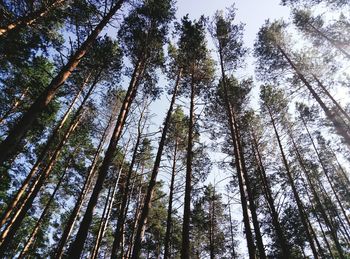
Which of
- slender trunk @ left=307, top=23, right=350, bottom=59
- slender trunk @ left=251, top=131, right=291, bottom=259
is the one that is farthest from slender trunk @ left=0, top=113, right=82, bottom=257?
slender trunk @ left=307, top=23, right=350, bottom=59

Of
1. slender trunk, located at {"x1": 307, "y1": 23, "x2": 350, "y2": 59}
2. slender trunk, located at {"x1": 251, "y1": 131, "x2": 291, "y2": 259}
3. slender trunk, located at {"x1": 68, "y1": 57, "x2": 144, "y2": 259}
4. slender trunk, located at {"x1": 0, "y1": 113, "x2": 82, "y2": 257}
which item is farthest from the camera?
slender trunk, located at {"x1": 307, "y1": 23, "x2": 350, "y2": 59}

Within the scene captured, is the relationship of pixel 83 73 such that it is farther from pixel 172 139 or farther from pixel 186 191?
pixel 186 191

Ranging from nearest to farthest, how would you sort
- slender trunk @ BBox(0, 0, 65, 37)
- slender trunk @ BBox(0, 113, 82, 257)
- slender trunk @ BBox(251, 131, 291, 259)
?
slender trunk @ BBox(0, 113, 82, 257) → slender trunk @ BBox(0, 0, 65, 37) → slender trunk @ BBox(251, 131, 291, 259)

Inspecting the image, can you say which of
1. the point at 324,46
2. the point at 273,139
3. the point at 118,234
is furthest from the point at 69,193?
the point at 324,46

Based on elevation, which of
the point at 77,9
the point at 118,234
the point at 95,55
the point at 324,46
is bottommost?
the point at 118,234

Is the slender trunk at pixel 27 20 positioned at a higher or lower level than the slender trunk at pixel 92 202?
higher

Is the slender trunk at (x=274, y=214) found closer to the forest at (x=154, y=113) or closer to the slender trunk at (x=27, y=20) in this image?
the forest at (x=154, y=113)

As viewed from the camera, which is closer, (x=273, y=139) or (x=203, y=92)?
(x=203, y=92)

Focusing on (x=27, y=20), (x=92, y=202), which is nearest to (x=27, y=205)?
(x=92, y=202)

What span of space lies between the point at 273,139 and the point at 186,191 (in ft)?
35.1

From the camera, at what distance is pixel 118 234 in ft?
29.2

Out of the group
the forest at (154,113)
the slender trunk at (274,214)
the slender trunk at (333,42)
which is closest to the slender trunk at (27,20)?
the forest at (154,113)

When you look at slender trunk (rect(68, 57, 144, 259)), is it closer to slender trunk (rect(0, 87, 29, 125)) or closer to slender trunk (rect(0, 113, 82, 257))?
slender trunk (rect(0, 113, 82, 257))

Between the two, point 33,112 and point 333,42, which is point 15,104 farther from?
point 333,42
